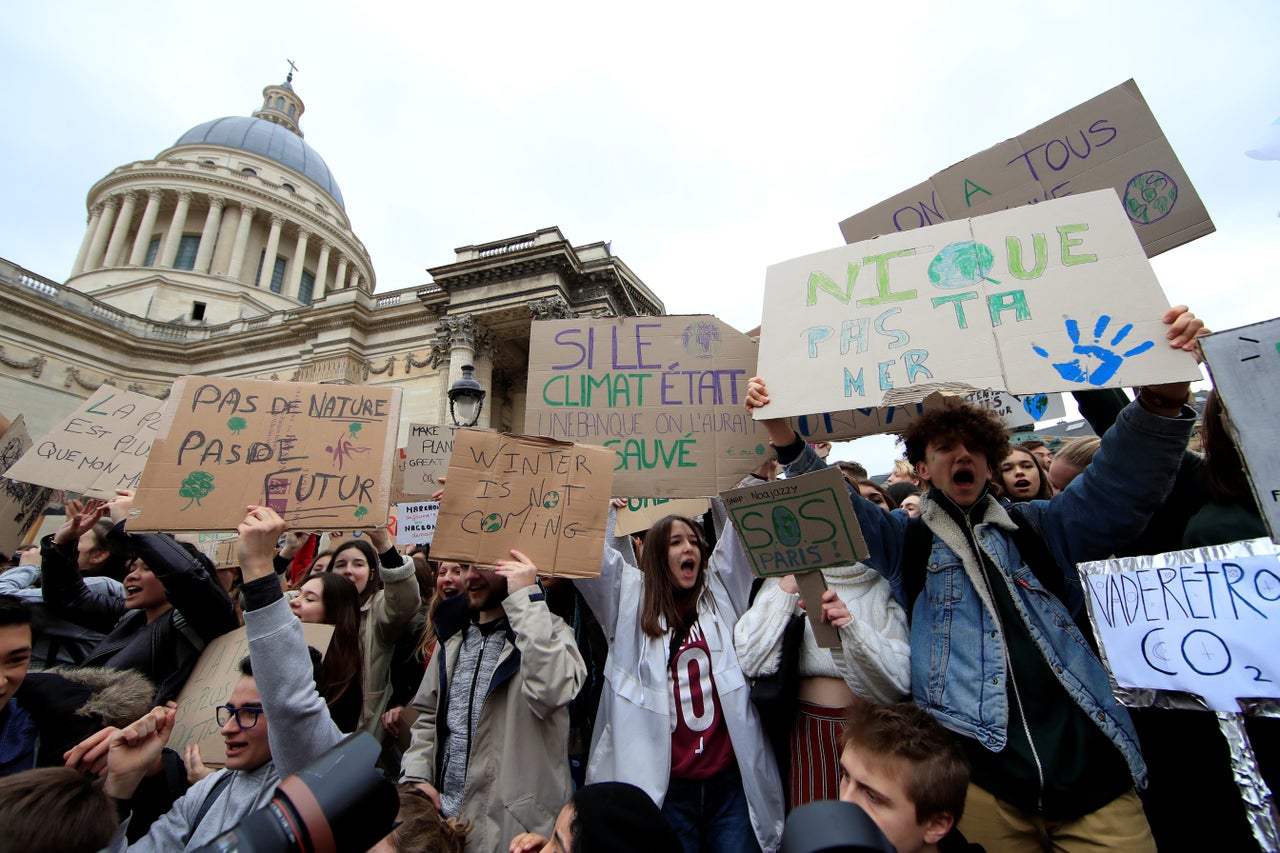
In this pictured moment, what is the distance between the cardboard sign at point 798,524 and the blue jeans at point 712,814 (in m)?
Result: 0.86

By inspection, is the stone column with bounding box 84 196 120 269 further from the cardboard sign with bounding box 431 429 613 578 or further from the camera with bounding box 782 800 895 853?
the camera with bounding box 782 800 895 853

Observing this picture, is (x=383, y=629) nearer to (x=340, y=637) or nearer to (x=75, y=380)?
(x=340, y=637)

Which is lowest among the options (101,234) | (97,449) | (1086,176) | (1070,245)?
(97,449)

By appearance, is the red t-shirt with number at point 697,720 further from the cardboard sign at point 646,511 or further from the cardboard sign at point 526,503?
the cardboard sign at point 646,511

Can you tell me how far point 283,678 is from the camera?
185 cm

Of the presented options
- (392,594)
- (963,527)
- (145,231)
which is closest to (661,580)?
(963,527)

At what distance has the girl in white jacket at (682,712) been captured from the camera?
2.27 metres

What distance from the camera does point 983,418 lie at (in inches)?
84.7

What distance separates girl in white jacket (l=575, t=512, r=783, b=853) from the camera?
2268 mm

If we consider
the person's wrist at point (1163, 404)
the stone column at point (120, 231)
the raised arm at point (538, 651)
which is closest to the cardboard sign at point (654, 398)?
the raised arm at point (538, 651)

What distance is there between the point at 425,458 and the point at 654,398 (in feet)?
8.33

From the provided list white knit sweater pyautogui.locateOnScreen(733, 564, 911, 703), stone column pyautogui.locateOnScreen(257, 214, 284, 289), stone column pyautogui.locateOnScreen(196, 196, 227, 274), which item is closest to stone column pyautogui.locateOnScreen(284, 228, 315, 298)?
stone column pyautogui.locateOnScreen(257, 214, 284, 289)

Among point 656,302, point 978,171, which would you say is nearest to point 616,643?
point 978,171

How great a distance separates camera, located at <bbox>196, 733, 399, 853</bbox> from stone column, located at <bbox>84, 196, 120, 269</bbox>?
46.6 metres
